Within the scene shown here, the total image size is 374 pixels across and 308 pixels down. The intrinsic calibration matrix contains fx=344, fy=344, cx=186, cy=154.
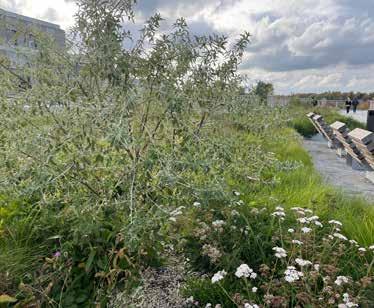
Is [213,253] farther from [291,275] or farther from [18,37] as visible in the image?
[18,37]

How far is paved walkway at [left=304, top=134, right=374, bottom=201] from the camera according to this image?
4826mm

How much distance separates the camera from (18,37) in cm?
Result: 267

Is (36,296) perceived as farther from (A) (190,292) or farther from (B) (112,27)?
(B) (112,27)

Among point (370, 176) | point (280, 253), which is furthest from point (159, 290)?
point (370, 176)

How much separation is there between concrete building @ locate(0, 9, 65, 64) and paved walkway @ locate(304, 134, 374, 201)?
3625mm

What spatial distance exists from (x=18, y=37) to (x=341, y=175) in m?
5.39

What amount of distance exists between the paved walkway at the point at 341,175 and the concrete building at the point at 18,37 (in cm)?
362

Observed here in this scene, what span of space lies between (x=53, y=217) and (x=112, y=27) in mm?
1425

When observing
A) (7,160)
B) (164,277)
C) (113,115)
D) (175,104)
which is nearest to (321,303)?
(164,277)

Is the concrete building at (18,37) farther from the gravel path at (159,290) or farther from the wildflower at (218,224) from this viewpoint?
the gravel path at (159,290)

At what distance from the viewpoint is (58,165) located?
7.63 feet

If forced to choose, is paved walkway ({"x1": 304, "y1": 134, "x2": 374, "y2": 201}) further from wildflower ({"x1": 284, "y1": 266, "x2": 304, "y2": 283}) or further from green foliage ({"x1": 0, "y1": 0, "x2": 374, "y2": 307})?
wildflower ({"x1": 284, "y1": 266, "x2": 304, "y2": 283})

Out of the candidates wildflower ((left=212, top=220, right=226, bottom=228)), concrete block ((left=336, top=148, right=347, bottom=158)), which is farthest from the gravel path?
concrete block ((left=336, top=148, right=347, bottom=158))

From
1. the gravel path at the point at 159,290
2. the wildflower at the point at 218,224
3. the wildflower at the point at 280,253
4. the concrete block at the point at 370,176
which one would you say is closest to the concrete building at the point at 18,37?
the wildflower at the point at 218,224
